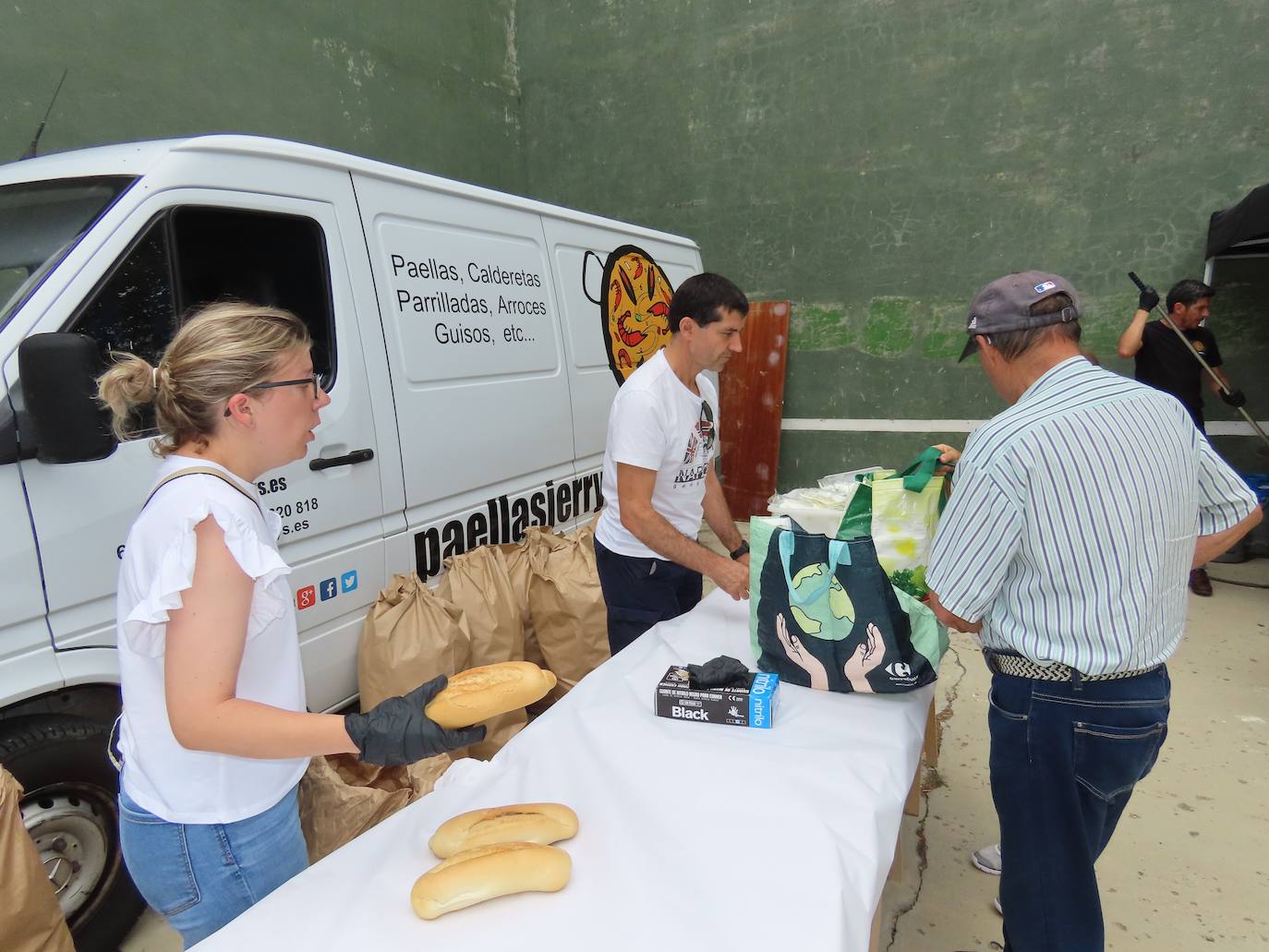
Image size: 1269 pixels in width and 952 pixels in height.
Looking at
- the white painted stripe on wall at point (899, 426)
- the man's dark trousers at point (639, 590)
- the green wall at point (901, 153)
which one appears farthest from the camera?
the white painted stripe on wall at point (899, 426)

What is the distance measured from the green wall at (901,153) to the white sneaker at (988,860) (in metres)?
4.57

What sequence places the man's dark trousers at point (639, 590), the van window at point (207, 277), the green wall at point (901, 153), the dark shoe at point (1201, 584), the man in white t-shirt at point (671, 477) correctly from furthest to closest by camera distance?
the green wall at point (901, 153), the dark shoe at point (1201, 584), the man's dark trousers at point (639, 590), the man in white t-shirt at point (671, 477), the van window at point (207, 277)

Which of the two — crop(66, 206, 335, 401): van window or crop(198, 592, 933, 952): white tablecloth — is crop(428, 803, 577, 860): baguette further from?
crop(66, 206, 335, 401): van window

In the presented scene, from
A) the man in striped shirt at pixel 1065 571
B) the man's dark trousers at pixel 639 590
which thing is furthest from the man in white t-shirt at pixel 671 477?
the man in striped shirt at pixel 1065 571

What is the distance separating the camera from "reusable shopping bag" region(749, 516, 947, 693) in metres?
1.62

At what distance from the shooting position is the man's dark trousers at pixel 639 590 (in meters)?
2.62

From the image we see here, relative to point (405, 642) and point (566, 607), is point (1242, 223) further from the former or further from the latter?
point (405, 642)

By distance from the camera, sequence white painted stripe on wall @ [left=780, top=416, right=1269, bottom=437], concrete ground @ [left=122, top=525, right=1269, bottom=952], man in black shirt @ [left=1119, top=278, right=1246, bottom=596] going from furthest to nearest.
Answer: white painted stripe on wall @ [left=780, top=416, right=1269, bottom=437]
man in black shirt @ [left=1119, top=278, right=1246, bottom=596]
concrete ground @ [left=122, top=525, right=1269, bottom=952]

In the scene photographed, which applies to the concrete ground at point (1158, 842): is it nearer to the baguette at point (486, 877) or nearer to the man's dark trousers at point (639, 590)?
the man's dark trousers at point (639, 590)

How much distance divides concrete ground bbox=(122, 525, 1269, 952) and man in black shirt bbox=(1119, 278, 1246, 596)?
1.98 meters

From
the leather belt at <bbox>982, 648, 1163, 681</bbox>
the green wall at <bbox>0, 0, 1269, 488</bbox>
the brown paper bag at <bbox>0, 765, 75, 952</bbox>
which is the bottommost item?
the brown paper bag at <bbox>0, 765, 75, 952</bbox>

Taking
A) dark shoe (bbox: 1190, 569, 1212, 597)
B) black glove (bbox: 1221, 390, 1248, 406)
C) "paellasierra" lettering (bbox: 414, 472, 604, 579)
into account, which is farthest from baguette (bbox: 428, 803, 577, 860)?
black glove (bbox: 1221, 390, 1248, 406)

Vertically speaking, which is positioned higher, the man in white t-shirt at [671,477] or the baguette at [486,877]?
the man in white t-shirt at [671,477]

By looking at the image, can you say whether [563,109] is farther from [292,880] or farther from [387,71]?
[292,880]
